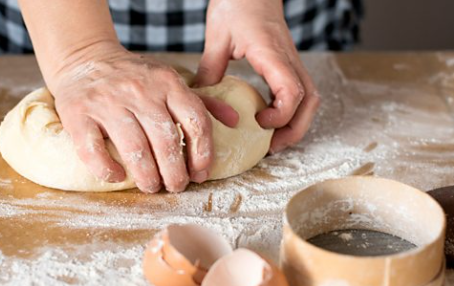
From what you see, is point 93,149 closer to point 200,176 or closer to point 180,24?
point 200,176

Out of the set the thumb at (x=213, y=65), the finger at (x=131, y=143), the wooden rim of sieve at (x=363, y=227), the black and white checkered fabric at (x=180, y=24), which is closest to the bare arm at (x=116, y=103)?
the finger at (x=131, y=143)

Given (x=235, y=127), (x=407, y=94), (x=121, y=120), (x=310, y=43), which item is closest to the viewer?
(x=121, y=120)

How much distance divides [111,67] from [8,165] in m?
0.28

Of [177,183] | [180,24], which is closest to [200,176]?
[177,183]

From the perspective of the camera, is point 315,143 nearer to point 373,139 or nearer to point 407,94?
point 373,139

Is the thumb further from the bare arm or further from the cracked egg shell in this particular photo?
the cracked egg shell

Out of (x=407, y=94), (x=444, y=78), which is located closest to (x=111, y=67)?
(x=407, y=94)

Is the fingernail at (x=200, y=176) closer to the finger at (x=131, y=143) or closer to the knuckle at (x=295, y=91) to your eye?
the finger at (x=131, y=143)

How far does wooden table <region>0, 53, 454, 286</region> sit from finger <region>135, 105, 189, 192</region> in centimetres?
6

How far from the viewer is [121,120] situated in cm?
114

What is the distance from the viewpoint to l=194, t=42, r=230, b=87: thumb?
1417mm

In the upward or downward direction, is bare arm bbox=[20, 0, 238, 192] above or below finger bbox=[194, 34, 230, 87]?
above

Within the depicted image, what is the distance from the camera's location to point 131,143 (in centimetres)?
113

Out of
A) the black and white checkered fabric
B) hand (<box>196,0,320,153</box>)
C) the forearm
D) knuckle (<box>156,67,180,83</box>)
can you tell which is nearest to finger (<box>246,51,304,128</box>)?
hand (<box>196,0,320,153</box>)
